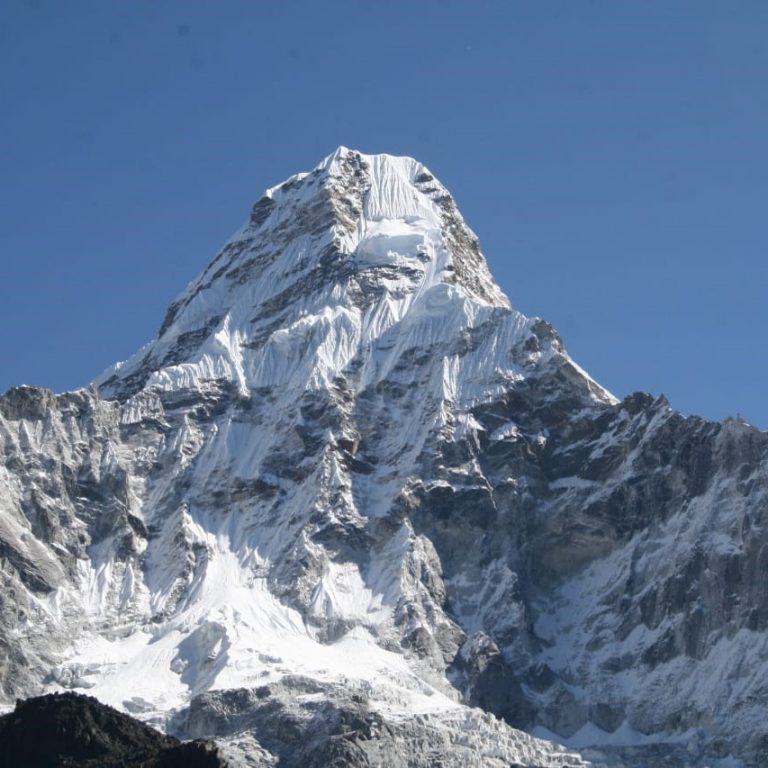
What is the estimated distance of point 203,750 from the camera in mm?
198750

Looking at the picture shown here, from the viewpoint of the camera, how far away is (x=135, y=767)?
19888 cm

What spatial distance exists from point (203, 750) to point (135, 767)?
4.19 meters
